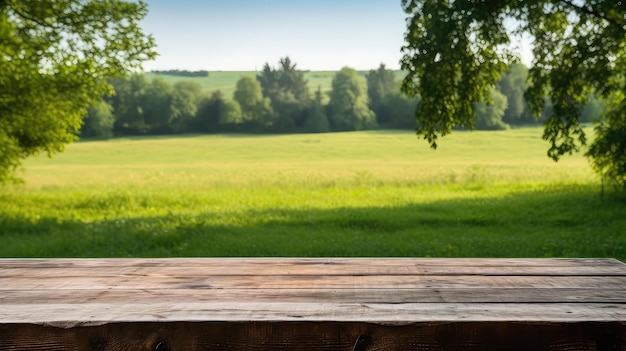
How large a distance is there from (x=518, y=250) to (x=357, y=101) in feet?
201

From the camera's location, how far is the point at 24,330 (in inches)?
104

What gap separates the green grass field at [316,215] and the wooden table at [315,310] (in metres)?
9.64

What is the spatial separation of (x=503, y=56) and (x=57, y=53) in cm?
1279

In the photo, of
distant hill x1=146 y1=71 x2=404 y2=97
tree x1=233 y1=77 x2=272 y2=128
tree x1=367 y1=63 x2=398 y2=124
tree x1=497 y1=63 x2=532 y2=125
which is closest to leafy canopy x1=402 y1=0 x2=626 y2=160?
tree x1=233 y1=77 x2=272 y2=128

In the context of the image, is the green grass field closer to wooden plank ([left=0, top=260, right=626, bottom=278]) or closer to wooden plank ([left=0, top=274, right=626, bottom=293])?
wooden plank ([left=0, top=260, right=626, bottom=278])

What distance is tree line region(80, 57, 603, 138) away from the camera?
69250 mm

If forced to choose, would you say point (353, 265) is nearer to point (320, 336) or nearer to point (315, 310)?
point (315, 310)

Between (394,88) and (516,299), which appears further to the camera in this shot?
(394,88)

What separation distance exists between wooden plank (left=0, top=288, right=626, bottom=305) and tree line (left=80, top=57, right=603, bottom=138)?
217ft

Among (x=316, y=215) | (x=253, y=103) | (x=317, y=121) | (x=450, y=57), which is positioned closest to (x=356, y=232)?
(x=316, y=215)

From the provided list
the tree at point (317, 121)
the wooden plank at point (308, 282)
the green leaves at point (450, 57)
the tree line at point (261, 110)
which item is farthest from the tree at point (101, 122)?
the wooden plank at point (308, 282)

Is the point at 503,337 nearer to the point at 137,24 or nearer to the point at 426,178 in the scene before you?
the point at 137,24

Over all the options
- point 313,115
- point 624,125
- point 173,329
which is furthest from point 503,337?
point 313,115

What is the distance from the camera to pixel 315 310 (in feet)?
9.01
